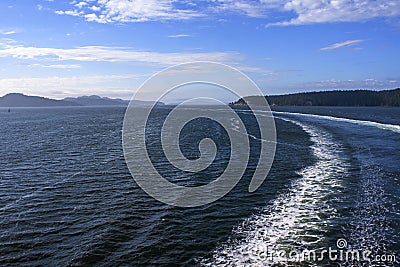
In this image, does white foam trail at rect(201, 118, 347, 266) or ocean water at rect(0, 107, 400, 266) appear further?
ocean water at rect(0, 107, 400, 266)

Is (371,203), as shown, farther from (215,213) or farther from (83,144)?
(83,144)

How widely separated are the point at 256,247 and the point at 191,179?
11.1 meters

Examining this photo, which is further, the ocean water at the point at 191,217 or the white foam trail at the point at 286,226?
the ocean water at the point at 191,217

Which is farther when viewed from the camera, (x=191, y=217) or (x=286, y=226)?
(x=191, y=217)

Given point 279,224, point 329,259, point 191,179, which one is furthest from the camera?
point 191,179

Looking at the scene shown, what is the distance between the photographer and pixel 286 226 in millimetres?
14875

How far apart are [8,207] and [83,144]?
24.2 metres

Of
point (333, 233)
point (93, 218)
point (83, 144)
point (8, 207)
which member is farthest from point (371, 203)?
point (83, 144)

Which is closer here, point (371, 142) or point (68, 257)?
point (68, 257)

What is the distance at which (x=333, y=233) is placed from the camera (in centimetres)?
1385

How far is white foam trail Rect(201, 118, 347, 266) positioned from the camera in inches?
472

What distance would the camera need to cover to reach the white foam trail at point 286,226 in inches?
472

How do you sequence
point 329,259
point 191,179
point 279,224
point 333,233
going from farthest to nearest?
1. point 191,179
2. point 279,224
3. point 333,233
4. point 329,259

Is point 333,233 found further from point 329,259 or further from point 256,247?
point 256,247
